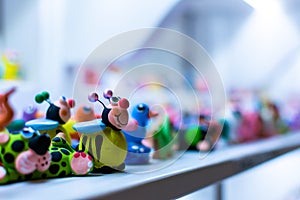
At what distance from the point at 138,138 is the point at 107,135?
0.10 meters

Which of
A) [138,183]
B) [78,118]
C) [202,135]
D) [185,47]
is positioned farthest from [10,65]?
[138,183]

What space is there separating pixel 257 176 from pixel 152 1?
2.31ft

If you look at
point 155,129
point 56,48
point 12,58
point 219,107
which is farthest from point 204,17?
point 155,129

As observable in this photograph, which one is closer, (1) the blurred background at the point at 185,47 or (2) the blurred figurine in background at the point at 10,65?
(1) the blurred background at the point at 185,47

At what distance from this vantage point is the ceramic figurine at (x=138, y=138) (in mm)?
508

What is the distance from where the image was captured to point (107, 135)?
446 millimetres

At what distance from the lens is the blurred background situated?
36.0 inches

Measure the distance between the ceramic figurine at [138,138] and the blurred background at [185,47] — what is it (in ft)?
0.31

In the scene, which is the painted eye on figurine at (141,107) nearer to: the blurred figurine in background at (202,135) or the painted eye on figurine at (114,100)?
the painted eye on figurine at (114,100)

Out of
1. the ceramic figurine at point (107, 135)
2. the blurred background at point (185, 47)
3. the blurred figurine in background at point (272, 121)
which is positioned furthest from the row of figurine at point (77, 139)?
the blurred figurine in background at point (272, 121)

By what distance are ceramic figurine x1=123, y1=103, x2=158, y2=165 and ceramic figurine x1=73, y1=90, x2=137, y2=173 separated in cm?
3

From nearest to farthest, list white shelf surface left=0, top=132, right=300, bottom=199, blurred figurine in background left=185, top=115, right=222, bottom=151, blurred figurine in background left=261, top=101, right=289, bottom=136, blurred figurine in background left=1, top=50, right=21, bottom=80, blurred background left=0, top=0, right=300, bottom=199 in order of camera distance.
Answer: white shelf surface left=0, top=132, right=300, bottom=199, blurred figurine in background left=185, top=115, right=222, bottom=151, blurred background left=0, top=0, right=300, bottom=199, blurred figurine in background left=261, top=101, right=289, bottom=136, blurred figurine in background left=1, top=50, right=21, bottom=80

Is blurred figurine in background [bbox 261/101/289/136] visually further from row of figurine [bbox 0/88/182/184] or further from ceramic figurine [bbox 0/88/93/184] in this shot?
ceramic figurine [bbox 0/88/93/184]

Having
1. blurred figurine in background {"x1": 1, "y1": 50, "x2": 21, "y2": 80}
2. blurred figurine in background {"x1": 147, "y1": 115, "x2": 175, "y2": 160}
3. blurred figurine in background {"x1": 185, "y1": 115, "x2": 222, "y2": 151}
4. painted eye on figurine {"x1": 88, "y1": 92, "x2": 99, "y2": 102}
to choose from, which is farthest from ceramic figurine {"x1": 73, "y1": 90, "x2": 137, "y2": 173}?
blurred figurine in background {"x1": 1, "y1": 50, "x2": 21, "y2": 80}
